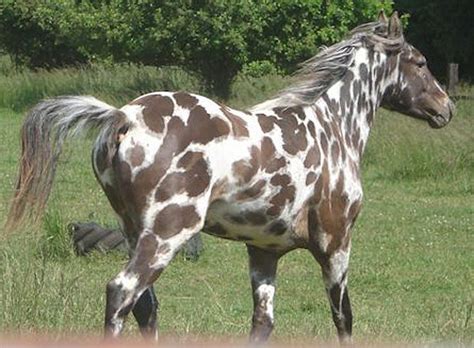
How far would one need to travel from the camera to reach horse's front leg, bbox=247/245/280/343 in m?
7.31

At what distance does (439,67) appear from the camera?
136ft

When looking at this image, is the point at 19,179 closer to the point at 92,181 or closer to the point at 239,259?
the point at 239,259

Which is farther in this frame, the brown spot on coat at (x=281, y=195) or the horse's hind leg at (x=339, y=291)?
the horse's hind leg at (x=339, y=291)

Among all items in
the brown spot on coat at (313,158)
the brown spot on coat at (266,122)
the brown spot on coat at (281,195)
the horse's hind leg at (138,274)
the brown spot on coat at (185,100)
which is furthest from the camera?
the brown spot on coat at (313,158)

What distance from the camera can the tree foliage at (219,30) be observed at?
28453mm

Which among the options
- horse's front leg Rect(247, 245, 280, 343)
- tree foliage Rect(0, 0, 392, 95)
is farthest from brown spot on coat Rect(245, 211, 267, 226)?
tree foliage Rect(0, 0, 392, 95)

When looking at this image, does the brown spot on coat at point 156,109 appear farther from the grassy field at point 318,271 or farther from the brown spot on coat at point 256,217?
the brown spot on coat at point 256,217

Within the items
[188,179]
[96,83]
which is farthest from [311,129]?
[96,83]

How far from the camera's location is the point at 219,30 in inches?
1112

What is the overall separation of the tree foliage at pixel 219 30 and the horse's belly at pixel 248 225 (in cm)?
2126

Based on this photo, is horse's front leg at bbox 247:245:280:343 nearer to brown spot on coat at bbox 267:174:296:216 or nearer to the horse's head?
brown spot on coat at bbox 267:174:296:216

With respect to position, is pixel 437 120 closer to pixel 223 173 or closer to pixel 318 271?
pixel 223 173

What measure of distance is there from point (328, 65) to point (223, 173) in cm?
156

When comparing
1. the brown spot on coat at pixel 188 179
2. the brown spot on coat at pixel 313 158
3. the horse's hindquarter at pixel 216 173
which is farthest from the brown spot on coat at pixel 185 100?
the brown spot on coat at pixel 313 158
